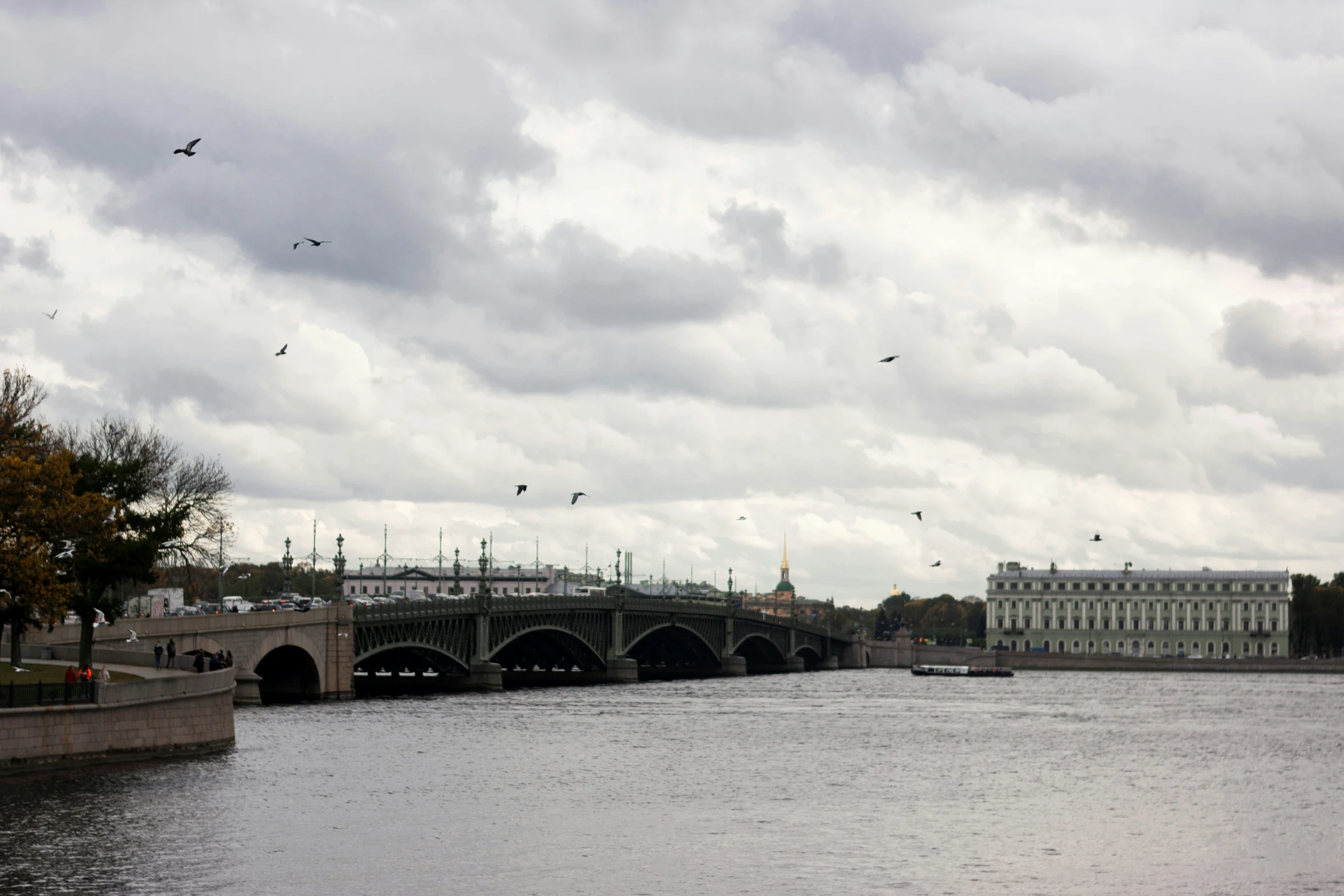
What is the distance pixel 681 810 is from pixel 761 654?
431 ft

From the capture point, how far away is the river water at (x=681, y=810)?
116 feet

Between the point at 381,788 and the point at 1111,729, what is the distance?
157 ft

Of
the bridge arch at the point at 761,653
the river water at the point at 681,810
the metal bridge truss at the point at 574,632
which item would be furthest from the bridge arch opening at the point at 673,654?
the river water at the point at 681,810

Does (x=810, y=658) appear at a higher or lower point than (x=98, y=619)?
lower

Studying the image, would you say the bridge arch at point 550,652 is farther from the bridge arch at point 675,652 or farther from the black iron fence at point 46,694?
the black iron fence at point 46,694

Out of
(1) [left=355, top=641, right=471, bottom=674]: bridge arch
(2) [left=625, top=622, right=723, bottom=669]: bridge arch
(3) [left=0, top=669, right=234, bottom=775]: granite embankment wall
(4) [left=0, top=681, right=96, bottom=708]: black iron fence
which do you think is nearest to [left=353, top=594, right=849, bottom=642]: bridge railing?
(1) [left=355, top=641, right=471, bottom=674]: bridge arch

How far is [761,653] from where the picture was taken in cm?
17750

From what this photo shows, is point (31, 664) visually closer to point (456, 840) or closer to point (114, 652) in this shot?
point (114, 652)

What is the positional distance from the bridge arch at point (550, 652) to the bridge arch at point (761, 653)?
3342 centimetres

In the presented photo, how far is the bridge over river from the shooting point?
7512 centimetres

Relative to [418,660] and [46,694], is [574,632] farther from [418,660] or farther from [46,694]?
[46,694]

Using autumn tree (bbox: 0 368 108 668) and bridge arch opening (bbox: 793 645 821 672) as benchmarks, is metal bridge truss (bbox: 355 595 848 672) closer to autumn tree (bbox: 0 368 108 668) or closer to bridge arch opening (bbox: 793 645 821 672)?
bridge arch opening (bbox: 793 645 821 672)

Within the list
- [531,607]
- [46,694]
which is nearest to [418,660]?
[531,607]

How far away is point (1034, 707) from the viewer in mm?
108125
